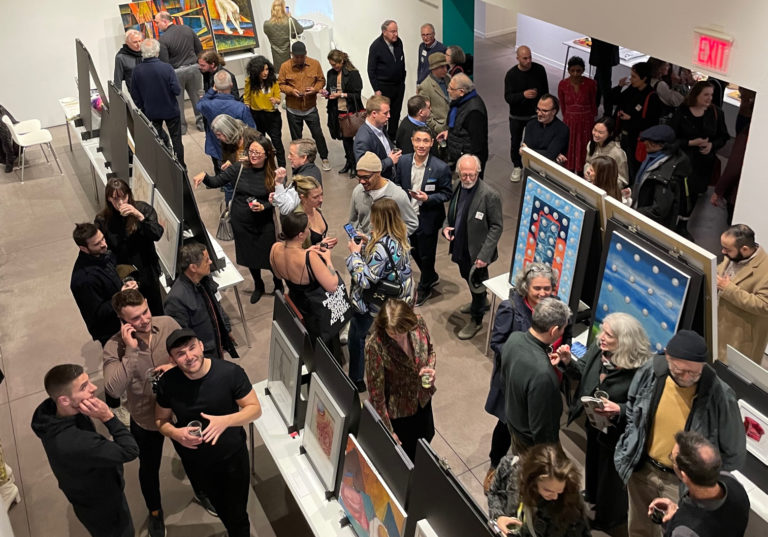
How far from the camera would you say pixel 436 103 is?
7.74 m

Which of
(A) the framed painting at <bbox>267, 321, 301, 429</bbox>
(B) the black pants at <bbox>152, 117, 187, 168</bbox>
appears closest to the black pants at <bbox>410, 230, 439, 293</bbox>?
(A) the framed painting at <bbox>267, 321, 301, 429</bbox>

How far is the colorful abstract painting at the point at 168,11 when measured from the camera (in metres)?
11.0

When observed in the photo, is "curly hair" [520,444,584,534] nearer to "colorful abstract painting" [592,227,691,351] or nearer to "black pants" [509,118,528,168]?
"colorful abstract painting" [592,227,691,351]

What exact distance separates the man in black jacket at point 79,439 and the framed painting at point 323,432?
924 millimetres

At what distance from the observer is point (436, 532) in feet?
9.98

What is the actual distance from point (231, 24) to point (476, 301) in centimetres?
769

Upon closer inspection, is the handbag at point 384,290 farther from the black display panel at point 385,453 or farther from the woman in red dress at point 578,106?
the woman in red dress at point 578,106

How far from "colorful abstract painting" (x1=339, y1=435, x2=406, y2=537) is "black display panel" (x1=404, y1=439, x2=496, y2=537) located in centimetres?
13

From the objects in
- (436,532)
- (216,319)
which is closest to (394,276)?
(216,319)

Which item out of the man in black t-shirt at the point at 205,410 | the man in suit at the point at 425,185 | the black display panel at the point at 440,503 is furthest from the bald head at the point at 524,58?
the black display panel at the point at 440,503

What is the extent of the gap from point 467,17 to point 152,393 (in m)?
6.79

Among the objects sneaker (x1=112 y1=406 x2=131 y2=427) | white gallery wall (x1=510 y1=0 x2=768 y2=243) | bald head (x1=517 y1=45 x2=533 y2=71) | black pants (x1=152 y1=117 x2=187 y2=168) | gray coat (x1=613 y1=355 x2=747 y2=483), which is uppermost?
white gallery wall (x1=510 y1=0 x2=768 y2=243)

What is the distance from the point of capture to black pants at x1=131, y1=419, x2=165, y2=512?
163 inches

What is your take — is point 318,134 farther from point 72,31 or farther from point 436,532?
point 436,532
